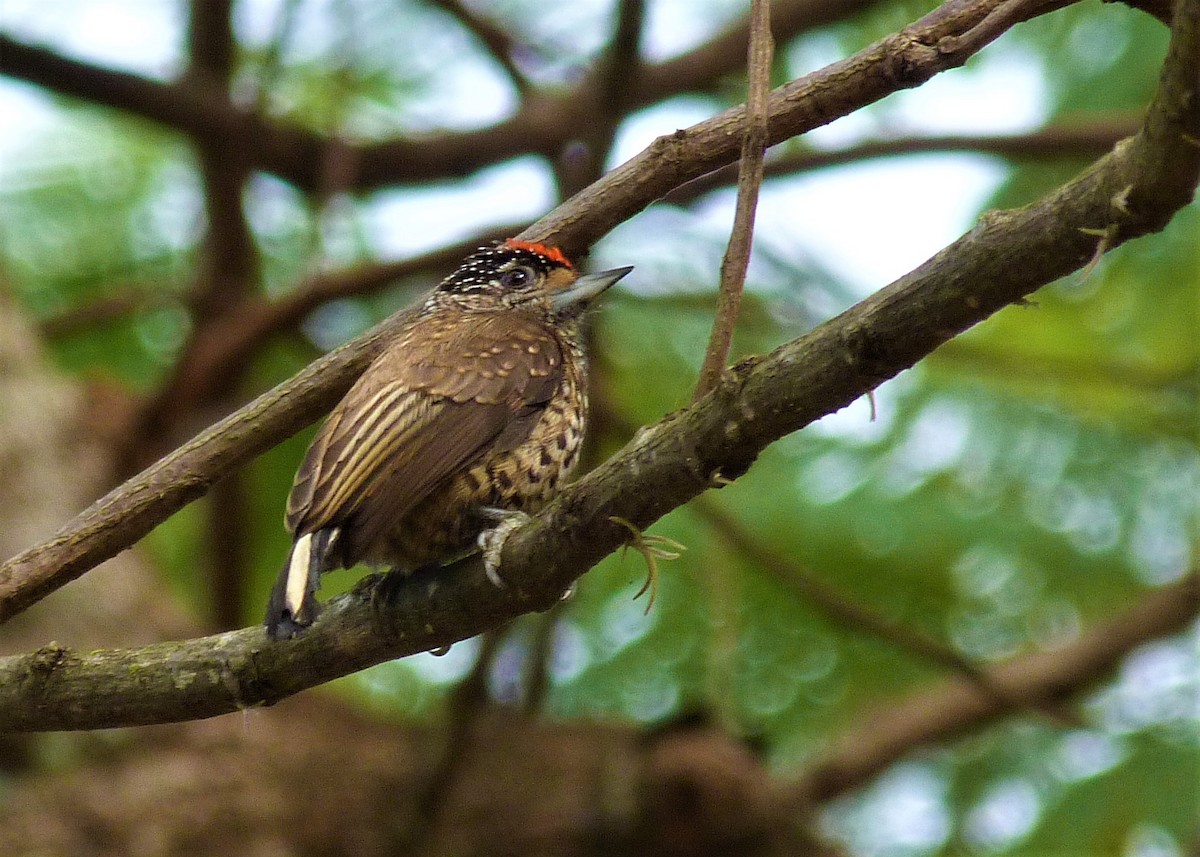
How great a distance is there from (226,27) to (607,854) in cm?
452

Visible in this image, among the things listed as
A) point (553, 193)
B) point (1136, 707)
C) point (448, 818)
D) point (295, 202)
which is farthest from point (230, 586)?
point (1136, 707)

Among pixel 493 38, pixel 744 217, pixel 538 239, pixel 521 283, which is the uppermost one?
pixel 493 38

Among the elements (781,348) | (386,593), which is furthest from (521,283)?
(781,348)

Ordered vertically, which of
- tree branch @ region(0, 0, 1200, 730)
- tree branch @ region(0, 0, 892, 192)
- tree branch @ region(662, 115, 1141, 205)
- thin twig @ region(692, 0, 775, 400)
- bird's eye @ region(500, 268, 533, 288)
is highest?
tree branch @ region(0, 0, 892, 192)

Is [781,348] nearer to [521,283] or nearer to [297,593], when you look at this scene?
[297,593]

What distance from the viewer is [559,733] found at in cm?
734

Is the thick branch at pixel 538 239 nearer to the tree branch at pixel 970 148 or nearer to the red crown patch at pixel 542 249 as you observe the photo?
the red crown patch at pixel 542 249

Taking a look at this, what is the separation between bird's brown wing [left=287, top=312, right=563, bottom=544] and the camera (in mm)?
3779

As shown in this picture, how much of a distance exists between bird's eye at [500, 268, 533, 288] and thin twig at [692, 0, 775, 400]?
5.94ft

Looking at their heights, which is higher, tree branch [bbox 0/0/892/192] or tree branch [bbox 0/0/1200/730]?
tree branch [bbox 0/0/892/192]

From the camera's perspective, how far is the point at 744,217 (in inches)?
124

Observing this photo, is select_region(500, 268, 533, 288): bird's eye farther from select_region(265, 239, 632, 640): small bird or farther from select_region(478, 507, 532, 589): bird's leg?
select_region(478, 507, 532, 589): bird's leg

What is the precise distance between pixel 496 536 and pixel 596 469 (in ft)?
1.46

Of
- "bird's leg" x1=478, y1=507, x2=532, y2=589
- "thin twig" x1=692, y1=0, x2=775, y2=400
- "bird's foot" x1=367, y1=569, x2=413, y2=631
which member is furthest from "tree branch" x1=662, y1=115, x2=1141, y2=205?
"bird's foot" x1=367, y1=569, x2=413, y2=631
